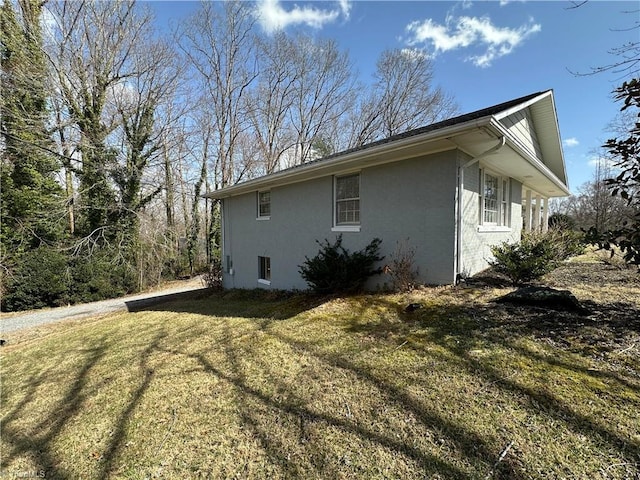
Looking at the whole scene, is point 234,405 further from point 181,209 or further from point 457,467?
point 181,209

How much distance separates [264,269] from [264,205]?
2.32 metres

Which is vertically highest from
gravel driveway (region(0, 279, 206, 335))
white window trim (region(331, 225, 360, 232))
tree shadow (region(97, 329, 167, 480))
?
white window trim (region(331, 225, 360, 232))

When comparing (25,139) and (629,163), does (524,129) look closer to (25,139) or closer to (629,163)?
(629,163)

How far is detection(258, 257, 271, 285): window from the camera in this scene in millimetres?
10195

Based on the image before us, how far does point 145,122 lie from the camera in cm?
1450

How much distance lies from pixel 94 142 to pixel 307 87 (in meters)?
14.4

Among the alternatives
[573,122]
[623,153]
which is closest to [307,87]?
[573,122]

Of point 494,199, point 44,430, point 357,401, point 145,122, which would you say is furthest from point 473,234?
point 145,122

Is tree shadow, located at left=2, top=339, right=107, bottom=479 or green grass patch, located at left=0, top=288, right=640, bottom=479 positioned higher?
green grass patch, located at left=0, top=288, right=640, bottom=479

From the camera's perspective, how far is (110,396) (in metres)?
3.18

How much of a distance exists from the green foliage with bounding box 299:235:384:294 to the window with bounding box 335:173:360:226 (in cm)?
92

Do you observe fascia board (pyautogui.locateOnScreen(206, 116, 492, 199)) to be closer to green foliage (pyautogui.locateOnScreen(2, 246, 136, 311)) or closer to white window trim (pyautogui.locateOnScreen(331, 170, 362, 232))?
white window trim (pyautogui.locateOnScreen(331, 170, 362, 232))

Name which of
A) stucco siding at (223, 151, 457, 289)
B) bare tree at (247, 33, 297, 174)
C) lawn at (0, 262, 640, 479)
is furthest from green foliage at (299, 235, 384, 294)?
bare tree at (247, 33, 297, 174)

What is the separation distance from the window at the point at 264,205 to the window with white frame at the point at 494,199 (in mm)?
6346
